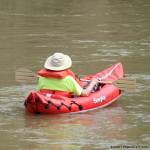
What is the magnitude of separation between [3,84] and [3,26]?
7.82 meters

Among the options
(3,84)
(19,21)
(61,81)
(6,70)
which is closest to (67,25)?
(19,21)

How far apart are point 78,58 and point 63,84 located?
4330 millimetres

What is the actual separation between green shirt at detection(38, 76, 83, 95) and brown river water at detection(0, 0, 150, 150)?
0.37m

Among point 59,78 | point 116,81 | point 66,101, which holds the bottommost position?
point 66,101

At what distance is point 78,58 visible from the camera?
1365cm

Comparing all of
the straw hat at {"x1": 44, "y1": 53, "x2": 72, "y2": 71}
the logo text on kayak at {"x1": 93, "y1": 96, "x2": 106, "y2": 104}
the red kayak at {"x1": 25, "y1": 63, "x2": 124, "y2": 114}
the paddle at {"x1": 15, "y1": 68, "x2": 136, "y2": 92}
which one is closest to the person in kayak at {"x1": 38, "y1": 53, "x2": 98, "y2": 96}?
the straw hat at {"x1": 44, "y1": 53, "x2": 72, "y2": 71}

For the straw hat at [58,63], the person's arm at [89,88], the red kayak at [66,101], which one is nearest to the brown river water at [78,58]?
the red kayak at [66,101]

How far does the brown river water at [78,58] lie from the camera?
27.1 ft

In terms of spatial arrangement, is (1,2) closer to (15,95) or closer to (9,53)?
(9,53)

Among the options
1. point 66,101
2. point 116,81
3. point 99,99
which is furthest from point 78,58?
point 66,101

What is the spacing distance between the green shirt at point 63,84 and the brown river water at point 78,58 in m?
0.37

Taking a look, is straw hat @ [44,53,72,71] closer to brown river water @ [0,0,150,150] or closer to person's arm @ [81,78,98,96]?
person's arm @ [81,78,98,96]

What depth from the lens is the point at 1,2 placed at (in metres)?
26.2

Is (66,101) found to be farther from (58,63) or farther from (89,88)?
(89,88)
